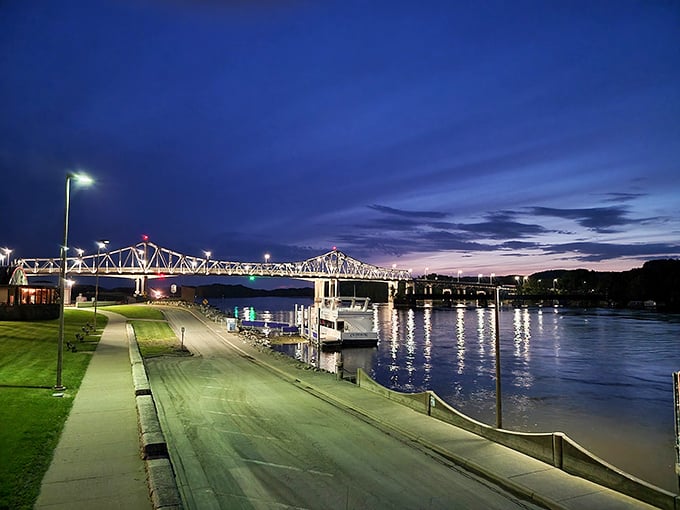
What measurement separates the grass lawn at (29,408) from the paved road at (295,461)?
107 inches

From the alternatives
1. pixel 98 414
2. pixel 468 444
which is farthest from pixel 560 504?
pixel 98 414

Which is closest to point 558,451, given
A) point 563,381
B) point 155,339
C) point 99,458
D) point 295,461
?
point 295,461

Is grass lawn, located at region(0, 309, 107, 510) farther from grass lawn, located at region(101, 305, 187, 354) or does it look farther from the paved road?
grass lawn, located at region(101, 305, 187, 354)

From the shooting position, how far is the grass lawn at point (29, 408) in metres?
8.99

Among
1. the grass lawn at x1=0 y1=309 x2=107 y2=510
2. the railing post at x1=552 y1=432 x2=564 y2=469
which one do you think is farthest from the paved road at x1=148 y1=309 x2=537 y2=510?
the grass lawn at x1=0 y1=309 x2=107 y2=510

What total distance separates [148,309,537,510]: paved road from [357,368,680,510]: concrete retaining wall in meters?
1.93

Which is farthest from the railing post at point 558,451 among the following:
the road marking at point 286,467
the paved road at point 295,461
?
the road marking at point 286,467

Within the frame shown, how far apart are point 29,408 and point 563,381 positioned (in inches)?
1417

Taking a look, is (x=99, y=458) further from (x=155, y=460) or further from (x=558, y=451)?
(x=558, y=451)

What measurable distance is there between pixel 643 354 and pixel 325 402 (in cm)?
5041

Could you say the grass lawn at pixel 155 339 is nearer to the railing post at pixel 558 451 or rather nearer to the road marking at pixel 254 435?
the road marking at pixel 254 435

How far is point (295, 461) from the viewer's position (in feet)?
37.8

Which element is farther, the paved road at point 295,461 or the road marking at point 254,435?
the road marking at point 254,435

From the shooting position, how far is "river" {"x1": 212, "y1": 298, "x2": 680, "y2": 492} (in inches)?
886
